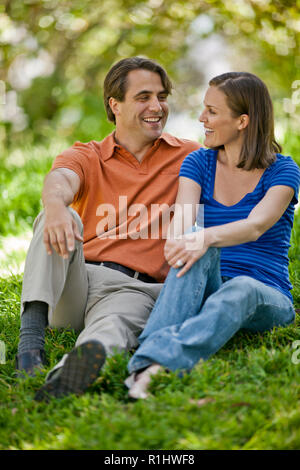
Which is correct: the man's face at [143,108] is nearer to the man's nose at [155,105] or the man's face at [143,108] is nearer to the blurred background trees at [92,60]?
the man's nose at [155,105]

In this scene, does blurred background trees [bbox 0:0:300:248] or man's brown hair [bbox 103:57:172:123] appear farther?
blurred background trees [bbox 0:0:300:248]

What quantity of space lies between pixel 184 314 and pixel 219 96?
1.21 metres

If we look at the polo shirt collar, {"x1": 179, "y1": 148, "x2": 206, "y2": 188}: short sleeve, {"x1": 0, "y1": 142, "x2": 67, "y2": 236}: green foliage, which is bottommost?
{"x1": 179, "y1": 148, "x2": 206, "y2": 188}: short sleeve

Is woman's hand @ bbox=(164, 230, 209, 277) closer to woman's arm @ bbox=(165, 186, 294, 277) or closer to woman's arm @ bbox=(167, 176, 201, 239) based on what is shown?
woman's arm @ bbox=(165, 186, 294, 277)

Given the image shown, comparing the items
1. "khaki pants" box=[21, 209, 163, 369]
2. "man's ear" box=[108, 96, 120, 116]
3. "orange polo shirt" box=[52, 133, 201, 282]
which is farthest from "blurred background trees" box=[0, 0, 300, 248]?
"khaki pants" box=[21, 209, 163, 369]

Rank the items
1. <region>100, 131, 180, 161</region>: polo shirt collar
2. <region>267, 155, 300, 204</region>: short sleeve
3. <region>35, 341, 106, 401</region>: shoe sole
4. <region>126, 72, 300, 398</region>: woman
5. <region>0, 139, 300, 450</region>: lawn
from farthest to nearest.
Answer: <region>100, 131, 180, 161</region>: polo shirt collar → <region>267, 155, 300, 204</region>: short sleeve → <region>126, 72, 300, 398</region>: woman → <region>35, 341, 106, 401</region>: shoe sole → <region>0, 139, 300, 450</region>: lawn

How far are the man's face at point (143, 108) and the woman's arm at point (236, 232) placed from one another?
3.10 ft

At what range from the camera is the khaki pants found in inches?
108

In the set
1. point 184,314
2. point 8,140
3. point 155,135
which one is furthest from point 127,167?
point 8,140

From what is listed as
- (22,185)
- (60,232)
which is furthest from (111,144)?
(22,185)

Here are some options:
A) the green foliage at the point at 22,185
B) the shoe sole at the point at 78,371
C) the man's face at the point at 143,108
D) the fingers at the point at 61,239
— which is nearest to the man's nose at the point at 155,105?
the man's face at the point at 143,108

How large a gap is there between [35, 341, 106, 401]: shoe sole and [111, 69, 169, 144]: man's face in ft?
5.12

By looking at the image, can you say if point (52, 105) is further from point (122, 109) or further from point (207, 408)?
point (207, 408)

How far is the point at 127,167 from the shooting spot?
3465 mm
